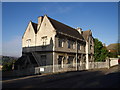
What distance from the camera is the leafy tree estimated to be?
34.7 metres

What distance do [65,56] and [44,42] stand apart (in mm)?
5059

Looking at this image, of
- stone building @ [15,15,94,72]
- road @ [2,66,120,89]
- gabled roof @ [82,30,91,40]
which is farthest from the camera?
gabled roof @ [82,30,91,40]

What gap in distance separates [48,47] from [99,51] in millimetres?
18911

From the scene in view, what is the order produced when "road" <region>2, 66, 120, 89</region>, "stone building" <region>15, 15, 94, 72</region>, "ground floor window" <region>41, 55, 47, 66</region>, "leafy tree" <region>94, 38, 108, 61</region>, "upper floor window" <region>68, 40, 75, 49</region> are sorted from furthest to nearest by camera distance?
1. "leafy tree" <region>94, 38, 108, 61</region>
2. "upper floor window" <region>68, 40, 75, 49</region>
3. "ground floor window" <region>41, 55, 47, 66</region>
4. "stone building" <region>15, 15, 94, 72</region>
5. "road" <region>2, 66, 120, 89</region>

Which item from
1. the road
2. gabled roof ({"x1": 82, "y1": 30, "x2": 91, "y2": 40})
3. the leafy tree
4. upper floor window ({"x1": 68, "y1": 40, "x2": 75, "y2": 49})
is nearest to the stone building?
upper floor window ({"x1": 68, "y1": 40, "x2": 75, "y2": 49})

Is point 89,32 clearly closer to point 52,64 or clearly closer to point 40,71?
point 52,64

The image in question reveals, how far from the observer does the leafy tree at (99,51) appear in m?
34.7

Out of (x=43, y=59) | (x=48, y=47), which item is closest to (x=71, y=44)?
(x=48, y=47)

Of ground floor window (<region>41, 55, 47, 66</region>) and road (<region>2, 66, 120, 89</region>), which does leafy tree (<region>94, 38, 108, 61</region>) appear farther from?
road (<region>2, 66, 120, 89</region>)

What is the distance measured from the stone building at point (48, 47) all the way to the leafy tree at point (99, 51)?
7005 mm

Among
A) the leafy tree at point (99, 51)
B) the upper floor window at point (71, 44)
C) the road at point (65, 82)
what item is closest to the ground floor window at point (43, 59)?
the upper floor window at point (71, 44)

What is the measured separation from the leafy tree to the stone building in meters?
7.00

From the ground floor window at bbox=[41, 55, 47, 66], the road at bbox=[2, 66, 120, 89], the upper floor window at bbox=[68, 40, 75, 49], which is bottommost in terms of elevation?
the road at bbox=[2, 66, 120, 89]

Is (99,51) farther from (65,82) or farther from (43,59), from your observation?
(65,82)
